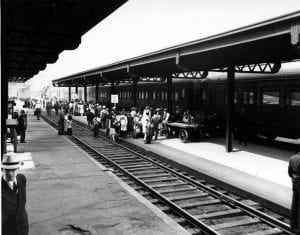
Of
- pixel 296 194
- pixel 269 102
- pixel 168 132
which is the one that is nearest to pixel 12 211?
pixel 296 194

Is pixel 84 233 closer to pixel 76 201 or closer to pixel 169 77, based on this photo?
pixel 76 201

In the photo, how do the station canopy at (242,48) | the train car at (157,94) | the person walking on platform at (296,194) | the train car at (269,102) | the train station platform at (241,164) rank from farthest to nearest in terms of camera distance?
the train car at (157,94) → the train car at (269,102) → the station canopy at (242,48) → the train station platform at (241,164) → the person walking on platform at (296,194)

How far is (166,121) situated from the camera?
20.7 metres

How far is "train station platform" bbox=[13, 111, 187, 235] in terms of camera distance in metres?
6.49

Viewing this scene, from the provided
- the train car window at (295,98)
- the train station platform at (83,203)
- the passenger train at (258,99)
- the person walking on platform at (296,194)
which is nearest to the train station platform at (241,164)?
the passenger train at (258,99)

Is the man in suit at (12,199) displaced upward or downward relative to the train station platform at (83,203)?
upward

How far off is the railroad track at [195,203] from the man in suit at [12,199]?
3.70 metres

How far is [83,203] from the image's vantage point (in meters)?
7.95

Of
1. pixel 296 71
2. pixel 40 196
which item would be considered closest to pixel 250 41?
pixel 296 71

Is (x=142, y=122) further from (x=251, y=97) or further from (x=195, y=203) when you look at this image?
(x=195, y=203)

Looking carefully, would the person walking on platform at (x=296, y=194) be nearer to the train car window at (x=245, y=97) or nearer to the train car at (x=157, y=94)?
the train car window at (x=245, y=97)

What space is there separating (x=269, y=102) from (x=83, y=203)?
38.8 ft

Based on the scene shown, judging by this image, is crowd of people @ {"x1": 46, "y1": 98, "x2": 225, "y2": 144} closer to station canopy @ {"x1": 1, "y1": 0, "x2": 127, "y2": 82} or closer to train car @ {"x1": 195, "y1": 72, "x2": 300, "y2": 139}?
train car @ {"x1": 195, "y1": 72, "x2": 300, "y2": 139}

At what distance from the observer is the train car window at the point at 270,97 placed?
1663cm
